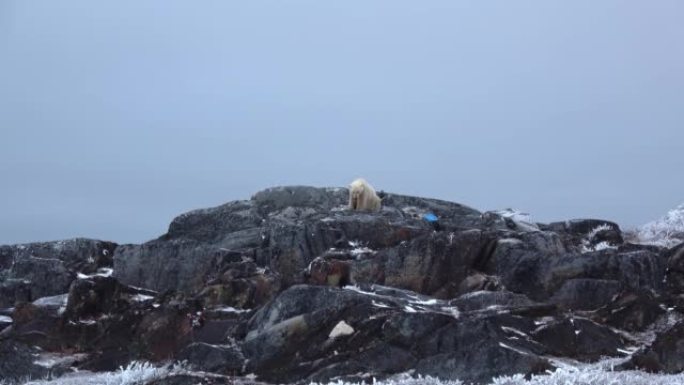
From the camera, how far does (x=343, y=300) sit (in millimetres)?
19188

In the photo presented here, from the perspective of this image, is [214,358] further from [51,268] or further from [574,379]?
[51,268]

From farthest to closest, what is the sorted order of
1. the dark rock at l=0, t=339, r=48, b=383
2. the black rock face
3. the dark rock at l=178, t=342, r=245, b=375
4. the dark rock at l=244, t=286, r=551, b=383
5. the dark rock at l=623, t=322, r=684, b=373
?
the dark rock at l=0, t=339, r=48, b=383, the dark rock at l=178, t=342, r=245, b=375, the black rock face, the dark rock at l=244, t=286, r=551, b=383, the dark rock at l=623, t=322, r=684, b=373

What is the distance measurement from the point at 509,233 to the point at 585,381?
43.4 feet

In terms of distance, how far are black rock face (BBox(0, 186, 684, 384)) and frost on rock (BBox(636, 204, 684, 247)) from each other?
2.09 m

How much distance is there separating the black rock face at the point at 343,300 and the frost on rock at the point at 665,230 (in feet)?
6.87

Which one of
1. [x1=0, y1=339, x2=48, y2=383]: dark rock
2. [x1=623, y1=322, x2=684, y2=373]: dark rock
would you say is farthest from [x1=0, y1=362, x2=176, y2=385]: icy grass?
[x1=623, y1=322, x2=684, y2=373]: dark rock

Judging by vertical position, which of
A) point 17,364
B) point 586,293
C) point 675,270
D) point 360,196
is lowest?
point 17,364

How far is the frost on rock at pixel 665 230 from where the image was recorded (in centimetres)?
3313

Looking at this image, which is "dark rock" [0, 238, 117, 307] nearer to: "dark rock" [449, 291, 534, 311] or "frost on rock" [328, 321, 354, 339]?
"frost on rock" [328, 321, 354, 339]

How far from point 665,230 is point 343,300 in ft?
71.3

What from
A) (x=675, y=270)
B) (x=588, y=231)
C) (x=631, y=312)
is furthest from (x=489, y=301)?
(x=588, y=231)

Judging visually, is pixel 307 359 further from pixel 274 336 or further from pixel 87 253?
pixel 87 253

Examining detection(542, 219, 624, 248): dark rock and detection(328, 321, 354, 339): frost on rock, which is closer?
detection(328, 321, 354, 339): frost on rock

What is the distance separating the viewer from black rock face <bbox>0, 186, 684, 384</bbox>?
16.8m
